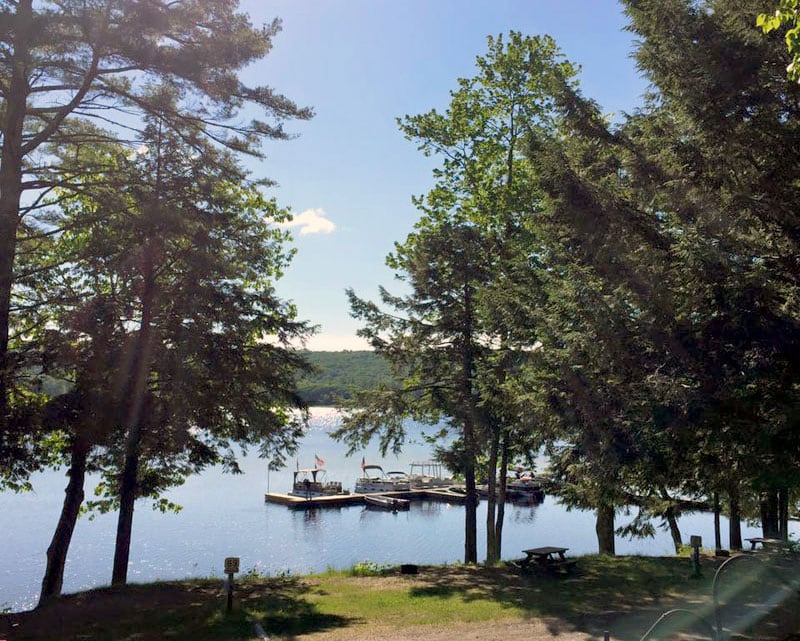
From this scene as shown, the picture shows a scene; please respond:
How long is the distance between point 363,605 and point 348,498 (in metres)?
45.1

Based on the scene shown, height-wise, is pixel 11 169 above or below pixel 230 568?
above

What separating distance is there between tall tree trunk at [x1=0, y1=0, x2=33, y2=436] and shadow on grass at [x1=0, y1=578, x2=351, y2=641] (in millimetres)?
3089

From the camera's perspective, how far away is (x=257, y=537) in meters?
40.3

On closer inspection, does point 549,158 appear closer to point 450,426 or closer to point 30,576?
point 450,426

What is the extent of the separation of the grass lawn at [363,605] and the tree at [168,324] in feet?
9.77

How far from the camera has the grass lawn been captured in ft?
31.1

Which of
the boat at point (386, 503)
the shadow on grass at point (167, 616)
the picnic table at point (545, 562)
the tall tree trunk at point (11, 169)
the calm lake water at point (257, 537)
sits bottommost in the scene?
the calm lake water at point (257, 537)

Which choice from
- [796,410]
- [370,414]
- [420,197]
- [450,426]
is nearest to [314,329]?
[370,414]

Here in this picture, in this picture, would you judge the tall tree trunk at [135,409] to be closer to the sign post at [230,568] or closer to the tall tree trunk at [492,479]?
the sign post at [230,568]

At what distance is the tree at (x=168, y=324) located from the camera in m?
12.4

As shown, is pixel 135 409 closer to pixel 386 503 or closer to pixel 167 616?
pixel 167 616

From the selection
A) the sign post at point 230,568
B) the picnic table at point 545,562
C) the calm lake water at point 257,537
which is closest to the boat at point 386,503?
the calm lake water at point 257,537

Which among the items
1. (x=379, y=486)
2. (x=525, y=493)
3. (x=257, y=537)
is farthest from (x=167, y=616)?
(x=525, y=493)

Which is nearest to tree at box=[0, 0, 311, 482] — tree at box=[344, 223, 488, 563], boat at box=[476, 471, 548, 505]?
tree at box=[344, 223, 488, 563]
